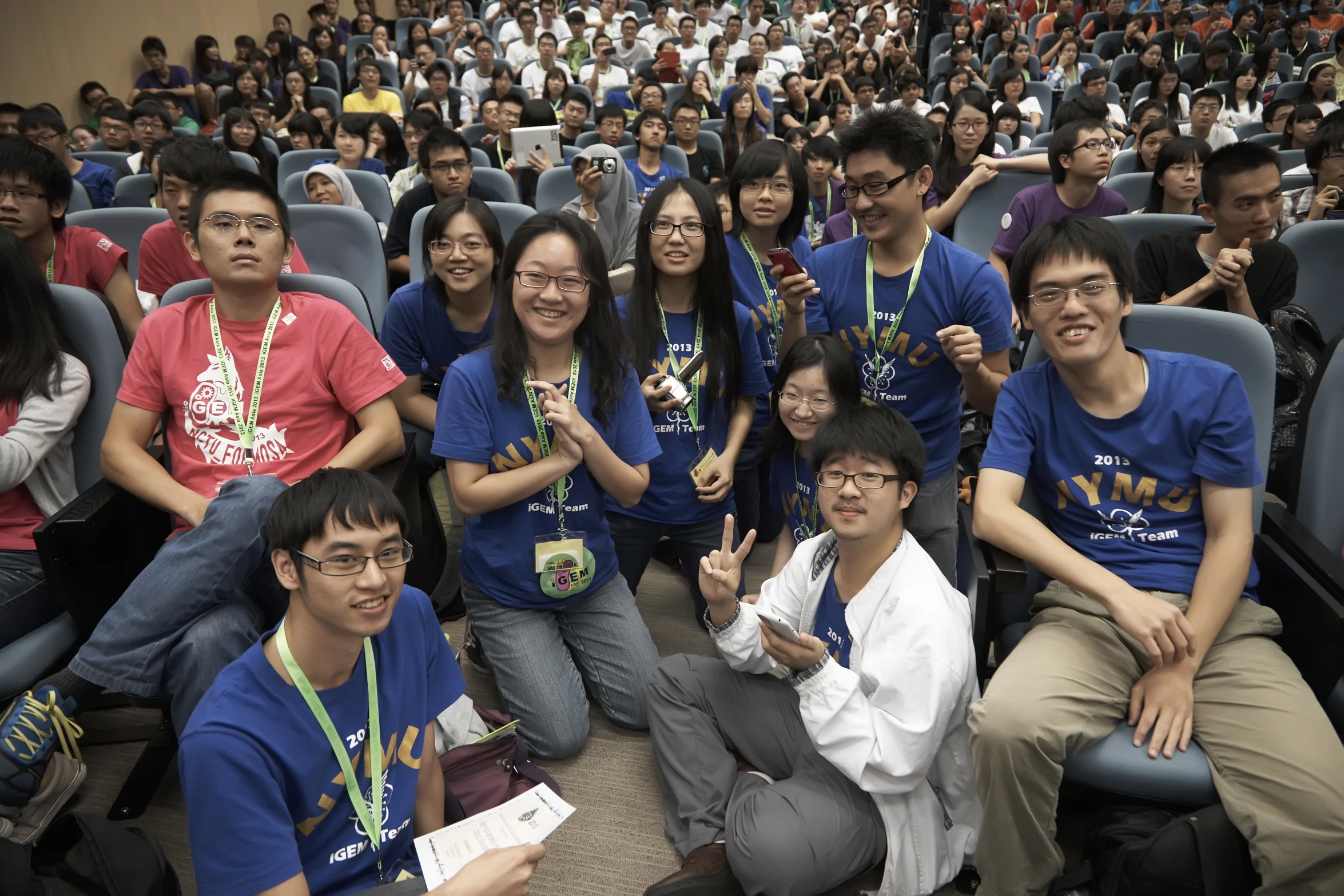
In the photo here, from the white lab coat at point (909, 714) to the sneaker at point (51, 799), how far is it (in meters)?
1.52

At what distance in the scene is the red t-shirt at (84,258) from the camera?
2.47m

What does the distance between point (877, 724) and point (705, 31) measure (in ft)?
31.2

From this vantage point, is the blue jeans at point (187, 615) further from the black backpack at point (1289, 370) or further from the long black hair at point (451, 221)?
the black backpack at point (1289, 370)

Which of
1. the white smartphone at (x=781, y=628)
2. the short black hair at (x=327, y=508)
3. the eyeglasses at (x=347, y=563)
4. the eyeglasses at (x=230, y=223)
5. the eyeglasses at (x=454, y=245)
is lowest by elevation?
the white smartphone at (x=781, y=628)

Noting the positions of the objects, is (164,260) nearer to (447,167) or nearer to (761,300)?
(447,167)

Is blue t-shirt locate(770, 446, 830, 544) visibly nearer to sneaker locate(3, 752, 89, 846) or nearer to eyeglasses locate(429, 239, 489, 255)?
eyeglasses locate(429, 239, 489, 255)

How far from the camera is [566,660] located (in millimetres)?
2111

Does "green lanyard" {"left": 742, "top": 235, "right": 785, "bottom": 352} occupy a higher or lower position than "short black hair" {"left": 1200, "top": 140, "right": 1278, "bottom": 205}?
lower

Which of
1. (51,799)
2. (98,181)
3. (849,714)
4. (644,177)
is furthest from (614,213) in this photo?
(98,181)

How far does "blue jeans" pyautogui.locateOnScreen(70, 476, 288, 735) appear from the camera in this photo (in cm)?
160

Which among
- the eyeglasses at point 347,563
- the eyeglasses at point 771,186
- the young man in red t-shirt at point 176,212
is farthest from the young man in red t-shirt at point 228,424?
the eyeglasses at point 771,186

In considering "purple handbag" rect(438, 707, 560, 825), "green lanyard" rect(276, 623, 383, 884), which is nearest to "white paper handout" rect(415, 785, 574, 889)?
"green lanyard" rect(276, 623, 383, 884)

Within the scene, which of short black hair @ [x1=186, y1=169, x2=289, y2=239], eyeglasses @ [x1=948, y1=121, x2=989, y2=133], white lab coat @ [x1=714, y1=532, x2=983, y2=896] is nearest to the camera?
white lab coat @ [x1=714, y1=532, x2=983, y2=896]

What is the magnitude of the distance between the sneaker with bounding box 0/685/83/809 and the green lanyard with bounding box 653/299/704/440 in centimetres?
151
